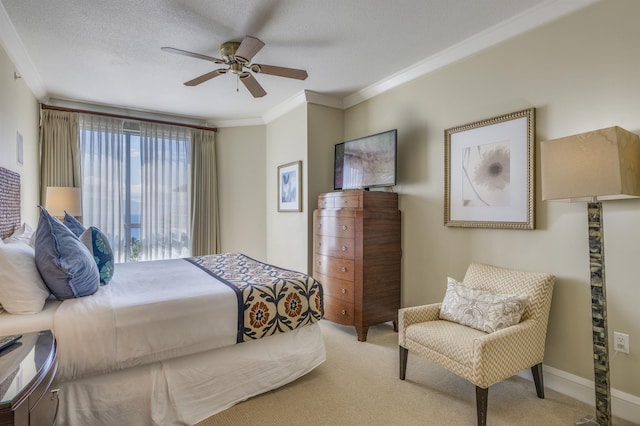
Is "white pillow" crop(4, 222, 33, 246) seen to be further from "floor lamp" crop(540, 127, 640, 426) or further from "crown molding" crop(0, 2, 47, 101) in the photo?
"floor lamp" crop(540, 127, 640, 426)

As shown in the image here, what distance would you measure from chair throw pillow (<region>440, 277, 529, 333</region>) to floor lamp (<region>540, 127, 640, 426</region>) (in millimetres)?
413

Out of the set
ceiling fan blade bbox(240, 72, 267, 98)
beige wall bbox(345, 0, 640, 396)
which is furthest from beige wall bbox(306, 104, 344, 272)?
beige wall bbox(345, 0, 640, 396)

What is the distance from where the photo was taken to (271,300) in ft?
7.41

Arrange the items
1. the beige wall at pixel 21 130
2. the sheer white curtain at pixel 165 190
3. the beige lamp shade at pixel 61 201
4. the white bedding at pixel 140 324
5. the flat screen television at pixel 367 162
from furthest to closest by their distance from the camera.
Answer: the sheer white curtain at pixel 165 190
the beige lamp shade at pixel 61 201
the flat screen television at pixel 367 162
the beige wall at pixel 21 130
the white bedding at pixel 140 324

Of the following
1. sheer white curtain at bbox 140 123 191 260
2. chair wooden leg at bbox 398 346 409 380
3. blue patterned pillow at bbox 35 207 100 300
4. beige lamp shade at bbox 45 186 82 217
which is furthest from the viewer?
sheer white curtain at bbox 140 123 191 260

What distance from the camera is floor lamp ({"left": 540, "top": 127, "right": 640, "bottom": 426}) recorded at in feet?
5.50

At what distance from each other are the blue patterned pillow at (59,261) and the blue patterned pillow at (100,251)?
396 mm

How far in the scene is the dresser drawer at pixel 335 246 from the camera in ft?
10.9

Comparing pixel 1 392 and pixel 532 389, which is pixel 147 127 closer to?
pixel 1 392

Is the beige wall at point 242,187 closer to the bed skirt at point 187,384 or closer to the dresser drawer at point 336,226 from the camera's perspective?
the dresser drawer at point 336,226

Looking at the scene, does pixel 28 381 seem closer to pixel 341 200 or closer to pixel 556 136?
pixel 341 200

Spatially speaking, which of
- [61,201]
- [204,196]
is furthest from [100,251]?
[204,196]

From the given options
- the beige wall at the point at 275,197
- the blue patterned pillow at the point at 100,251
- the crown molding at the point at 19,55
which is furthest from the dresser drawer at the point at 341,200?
the crown molding at the point at 19,55

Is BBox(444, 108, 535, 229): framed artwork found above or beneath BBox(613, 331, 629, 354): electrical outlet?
above
